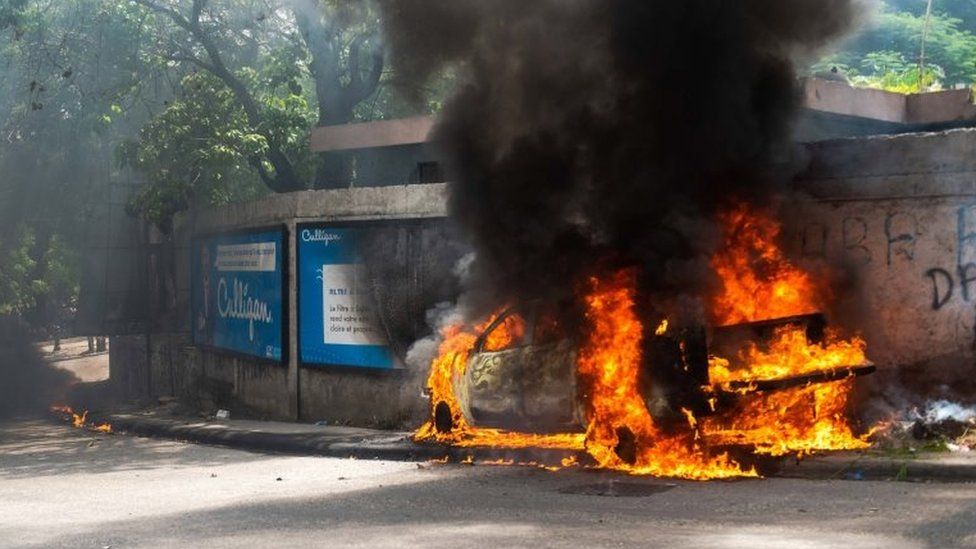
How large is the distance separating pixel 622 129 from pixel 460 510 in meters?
4.45

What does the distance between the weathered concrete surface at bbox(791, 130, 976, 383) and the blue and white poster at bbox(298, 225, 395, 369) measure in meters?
5.49

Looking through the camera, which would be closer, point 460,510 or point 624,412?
point 460,510

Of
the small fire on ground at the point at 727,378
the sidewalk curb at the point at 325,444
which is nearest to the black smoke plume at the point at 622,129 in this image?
the small fire on ground at the point at 727,378

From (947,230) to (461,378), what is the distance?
14.9ft

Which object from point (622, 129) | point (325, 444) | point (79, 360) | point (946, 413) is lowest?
point (325, 444)

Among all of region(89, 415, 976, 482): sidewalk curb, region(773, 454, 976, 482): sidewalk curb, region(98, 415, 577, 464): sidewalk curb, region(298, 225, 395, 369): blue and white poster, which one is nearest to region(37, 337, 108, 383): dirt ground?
region(89, 415, 976, 482): sidewalk curb

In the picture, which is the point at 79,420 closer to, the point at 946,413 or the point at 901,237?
the point at 901,237

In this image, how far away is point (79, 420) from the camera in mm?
19859

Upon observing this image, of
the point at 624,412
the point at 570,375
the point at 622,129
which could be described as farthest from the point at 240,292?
the point at 624,412

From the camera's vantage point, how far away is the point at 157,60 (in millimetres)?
22016

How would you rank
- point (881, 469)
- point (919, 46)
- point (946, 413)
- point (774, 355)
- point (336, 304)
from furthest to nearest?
point (919, 46) < point (336, 304) < point (946, 413) < point (774, 355) < point (881, 469)

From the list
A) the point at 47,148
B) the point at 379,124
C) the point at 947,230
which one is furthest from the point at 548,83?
the point at 47,148

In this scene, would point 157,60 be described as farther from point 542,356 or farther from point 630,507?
point 630,507

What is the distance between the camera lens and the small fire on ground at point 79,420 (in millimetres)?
18203
